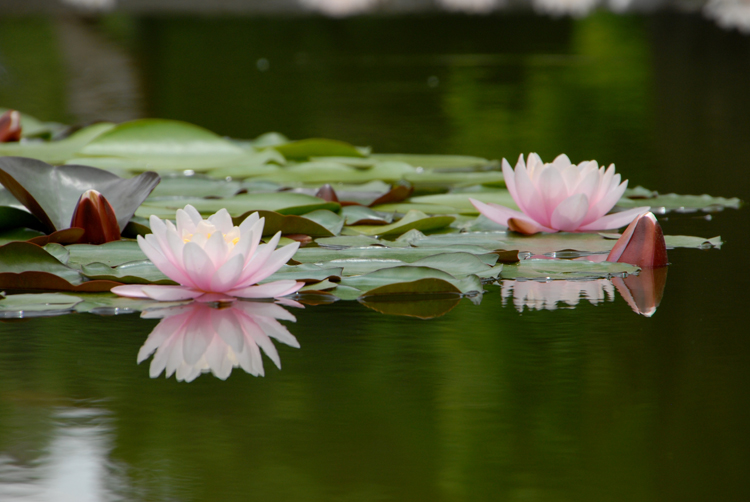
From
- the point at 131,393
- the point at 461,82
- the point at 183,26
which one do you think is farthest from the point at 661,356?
the point at 183,26

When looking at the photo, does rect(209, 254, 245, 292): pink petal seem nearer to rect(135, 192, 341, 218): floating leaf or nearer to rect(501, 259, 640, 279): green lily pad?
rect(501, 259, 640, 279): green lily pad

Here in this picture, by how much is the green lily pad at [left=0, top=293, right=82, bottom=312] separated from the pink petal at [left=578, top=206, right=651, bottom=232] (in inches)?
34.7

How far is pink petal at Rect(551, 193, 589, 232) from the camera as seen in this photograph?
163 cm

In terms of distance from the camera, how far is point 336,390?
3.20 feet

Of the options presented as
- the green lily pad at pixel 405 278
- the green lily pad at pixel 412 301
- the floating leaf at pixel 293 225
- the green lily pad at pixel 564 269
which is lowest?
the green lily pad at pixel 412 301

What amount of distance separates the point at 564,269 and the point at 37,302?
2.39 feet

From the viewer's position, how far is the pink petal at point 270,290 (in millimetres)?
1222

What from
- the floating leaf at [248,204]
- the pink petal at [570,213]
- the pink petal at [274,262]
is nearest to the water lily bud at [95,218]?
the floating leaf at [248,204]

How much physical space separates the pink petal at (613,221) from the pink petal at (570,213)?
24 mm

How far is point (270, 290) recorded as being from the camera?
1.24 meters

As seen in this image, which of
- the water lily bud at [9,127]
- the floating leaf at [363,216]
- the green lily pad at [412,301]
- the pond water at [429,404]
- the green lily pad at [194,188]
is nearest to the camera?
the pond water at [429,404]

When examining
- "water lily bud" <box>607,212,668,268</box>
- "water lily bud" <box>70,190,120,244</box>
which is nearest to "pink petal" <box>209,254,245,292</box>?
"water lily bud" <box>70,190,120,244</box>

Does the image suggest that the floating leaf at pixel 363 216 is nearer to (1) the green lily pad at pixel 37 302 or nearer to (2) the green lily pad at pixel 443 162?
(1) the green lily pad at pixel 37 302

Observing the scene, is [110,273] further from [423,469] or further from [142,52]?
[142,52]
